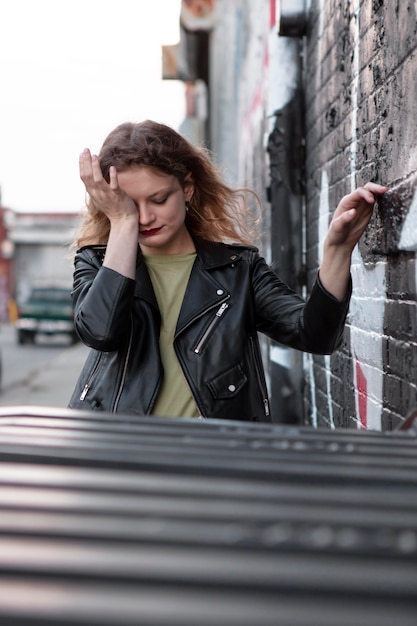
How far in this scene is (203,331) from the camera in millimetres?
2598

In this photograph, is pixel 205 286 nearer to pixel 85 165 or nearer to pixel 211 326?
pixel 211 326

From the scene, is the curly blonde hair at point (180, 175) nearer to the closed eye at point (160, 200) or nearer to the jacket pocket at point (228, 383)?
the closed eye at point (160, 200)

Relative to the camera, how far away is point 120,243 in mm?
2557

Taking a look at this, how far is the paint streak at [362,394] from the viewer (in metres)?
3.35

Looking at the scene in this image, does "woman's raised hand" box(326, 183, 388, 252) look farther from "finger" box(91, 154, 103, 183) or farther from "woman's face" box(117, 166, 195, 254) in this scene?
"finger" box(91, 154, 103, 183)

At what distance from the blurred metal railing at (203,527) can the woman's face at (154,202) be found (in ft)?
4.50

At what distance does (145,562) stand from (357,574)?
221mm

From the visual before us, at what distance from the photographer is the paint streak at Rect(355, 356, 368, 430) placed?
3.35 meters

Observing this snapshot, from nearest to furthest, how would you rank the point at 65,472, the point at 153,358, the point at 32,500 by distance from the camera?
the point at 32,500 < the point at 65,472 < the point at 153,358

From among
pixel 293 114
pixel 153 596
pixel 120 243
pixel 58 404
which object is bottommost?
pixel 58 404

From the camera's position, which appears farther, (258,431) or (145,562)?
(258,431)

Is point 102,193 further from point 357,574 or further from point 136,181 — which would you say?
point 357,574

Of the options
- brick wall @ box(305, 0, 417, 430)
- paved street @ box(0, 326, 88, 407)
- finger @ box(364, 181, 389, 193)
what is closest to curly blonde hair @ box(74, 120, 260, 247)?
brick wall @ box(305, 0, 417, 430)

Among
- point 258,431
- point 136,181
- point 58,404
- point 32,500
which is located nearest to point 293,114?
point 136,181
